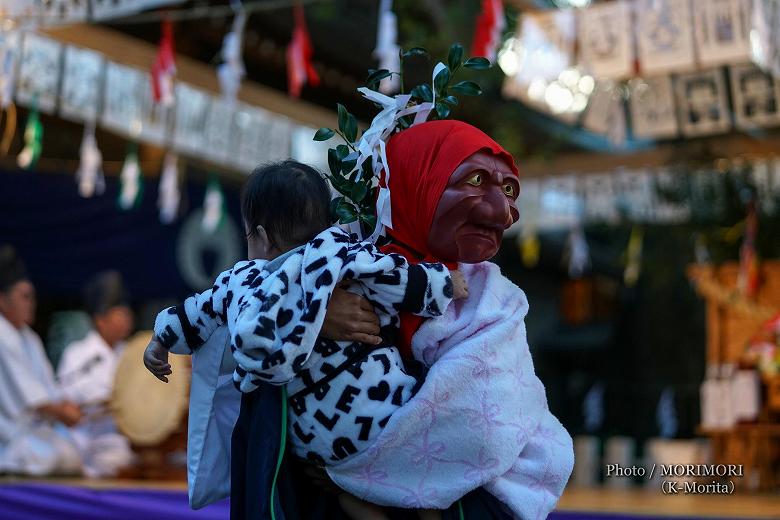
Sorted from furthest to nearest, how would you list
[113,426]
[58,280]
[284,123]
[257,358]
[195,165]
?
[195,165] → [58,280] → [284,123] → [113,426] → [257,358]

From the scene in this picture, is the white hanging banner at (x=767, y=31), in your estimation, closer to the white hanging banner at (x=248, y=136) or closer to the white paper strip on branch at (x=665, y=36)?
the white paper strip on branch at (x=665, y=36)

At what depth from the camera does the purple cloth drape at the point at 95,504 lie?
3.71 meters

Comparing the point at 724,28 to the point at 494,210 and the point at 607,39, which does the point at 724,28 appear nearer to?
the point at 607,39

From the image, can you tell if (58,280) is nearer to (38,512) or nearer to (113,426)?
(113,426)

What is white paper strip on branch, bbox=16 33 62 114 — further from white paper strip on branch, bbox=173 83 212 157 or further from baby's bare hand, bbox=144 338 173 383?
baby's bare hand, bbox=144 338 173 383

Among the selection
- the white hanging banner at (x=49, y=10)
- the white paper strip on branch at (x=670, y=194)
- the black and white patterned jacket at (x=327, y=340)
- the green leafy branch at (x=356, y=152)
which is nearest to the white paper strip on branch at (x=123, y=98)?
the white hanging banner at (x=49, y=10)

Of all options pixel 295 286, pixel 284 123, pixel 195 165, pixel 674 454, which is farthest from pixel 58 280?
pixel 295 286

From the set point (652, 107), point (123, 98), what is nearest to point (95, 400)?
point (123, 98)

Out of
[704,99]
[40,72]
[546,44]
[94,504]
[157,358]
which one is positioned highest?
[546,44]

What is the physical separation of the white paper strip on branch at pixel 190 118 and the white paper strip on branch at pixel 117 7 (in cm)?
231

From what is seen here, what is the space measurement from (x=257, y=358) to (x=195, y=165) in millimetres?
7829

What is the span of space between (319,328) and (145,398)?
11.1ft

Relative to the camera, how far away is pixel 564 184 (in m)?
8.60

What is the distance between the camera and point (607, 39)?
588cm
